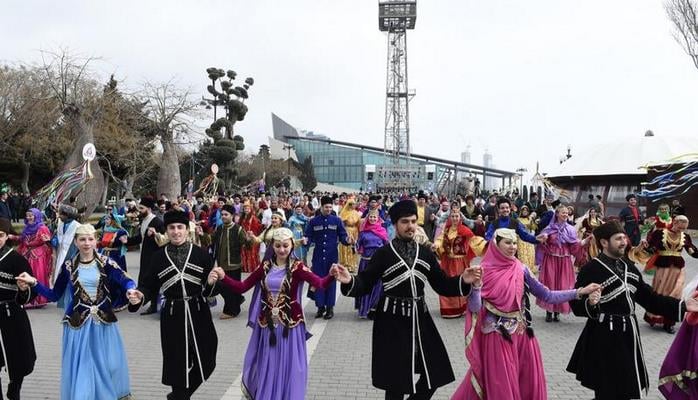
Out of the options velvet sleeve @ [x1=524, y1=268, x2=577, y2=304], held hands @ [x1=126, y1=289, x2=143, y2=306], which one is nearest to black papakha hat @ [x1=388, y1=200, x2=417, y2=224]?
velvet sleeve @ [x1=524, y1=268, x2=577, y2=304]

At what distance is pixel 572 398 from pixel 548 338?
2.43 meters

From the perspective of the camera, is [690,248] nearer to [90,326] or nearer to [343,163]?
[90,326]

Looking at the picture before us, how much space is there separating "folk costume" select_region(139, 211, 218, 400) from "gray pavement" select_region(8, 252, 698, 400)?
849mm

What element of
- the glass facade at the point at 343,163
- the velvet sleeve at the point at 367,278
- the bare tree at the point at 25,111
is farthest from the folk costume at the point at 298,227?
the glass facade at the point at 343,163

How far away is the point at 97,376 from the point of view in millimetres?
4355

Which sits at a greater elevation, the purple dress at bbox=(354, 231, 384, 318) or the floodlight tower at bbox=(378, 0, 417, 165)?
the floodlight tower at bbox=(378, 0, 417, 165)

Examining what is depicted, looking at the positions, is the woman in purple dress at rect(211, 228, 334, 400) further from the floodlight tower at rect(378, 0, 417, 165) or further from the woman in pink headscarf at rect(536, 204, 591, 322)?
the floodlight tower at rect(378, 0, 417, 165)

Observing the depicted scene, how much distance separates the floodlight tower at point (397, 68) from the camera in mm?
69688

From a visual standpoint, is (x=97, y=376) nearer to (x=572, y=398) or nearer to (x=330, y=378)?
(x=330, y=378)

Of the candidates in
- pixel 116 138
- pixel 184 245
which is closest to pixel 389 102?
pixel 116 138

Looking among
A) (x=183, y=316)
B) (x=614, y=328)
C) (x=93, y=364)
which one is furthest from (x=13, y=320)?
(x=614, y=328)

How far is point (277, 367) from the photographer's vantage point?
433 centimetres

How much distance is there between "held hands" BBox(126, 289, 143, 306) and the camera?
4398 millimetres

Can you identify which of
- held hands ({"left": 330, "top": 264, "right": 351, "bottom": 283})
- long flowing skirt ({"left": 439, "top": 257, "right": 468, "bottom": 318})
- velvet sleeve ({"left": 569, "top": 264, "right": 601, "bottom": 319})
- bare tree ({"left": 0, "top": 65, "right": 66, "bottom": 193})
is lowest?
long flowing skirt ({"left": 439, "top": 257, "right": 468, "bottom": 318})
